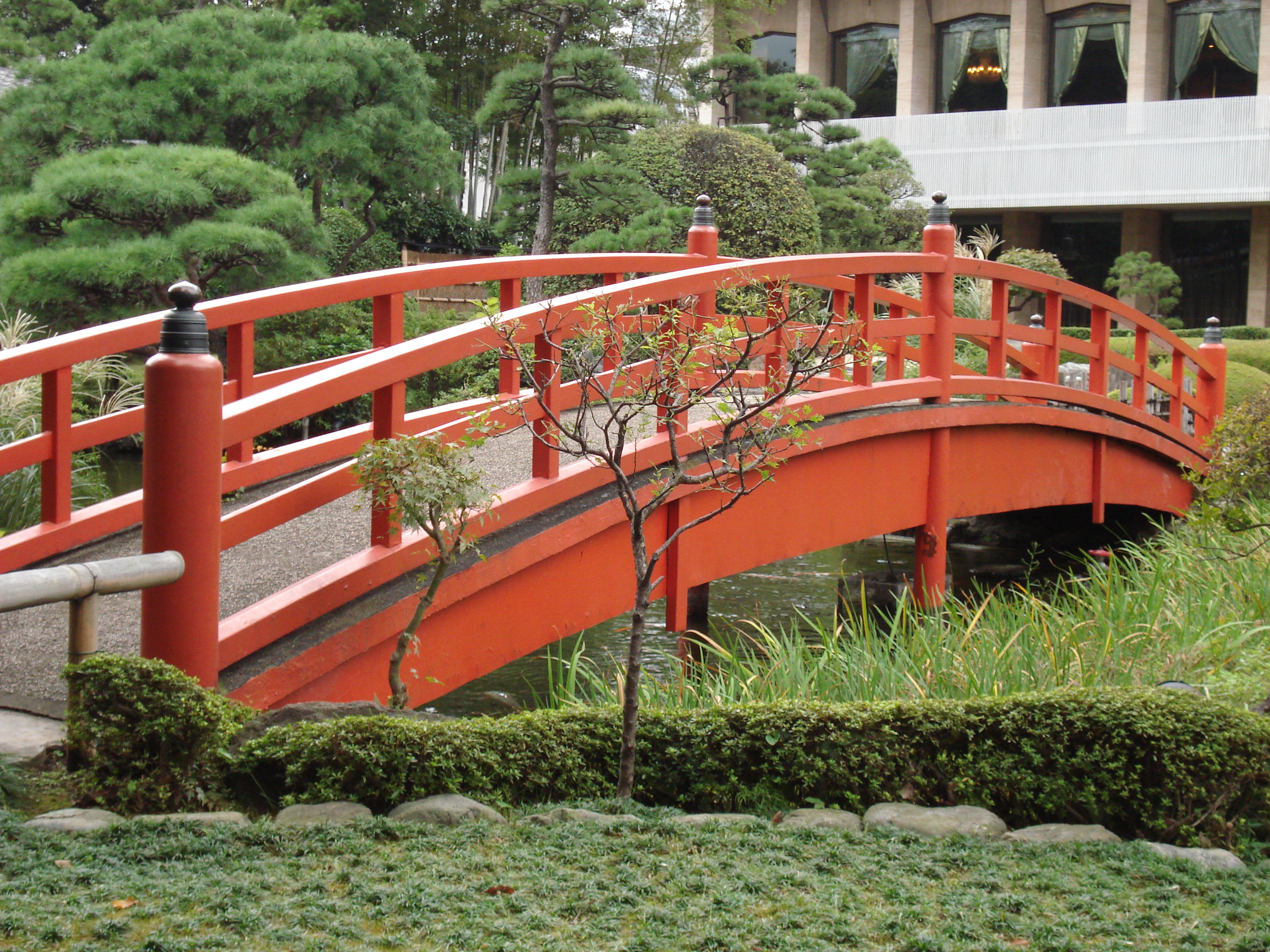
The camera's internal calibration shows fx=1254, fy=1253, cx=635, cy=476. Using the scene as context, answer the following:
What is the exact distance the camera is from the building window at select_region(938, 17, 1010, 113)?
24578mm

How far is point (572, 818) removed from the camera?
114 inches

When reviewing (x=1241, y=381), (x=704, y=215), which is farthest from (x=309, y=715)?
(x=1241, y=381)

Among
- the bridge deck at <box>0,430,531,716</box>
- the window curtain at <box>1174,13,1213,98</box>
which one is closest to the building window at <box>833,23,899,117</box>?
the window curtain at <box>1174,13,1213,98</box>

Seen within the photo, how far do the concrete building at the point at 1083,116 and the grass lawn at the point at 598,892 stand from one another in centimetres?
2131

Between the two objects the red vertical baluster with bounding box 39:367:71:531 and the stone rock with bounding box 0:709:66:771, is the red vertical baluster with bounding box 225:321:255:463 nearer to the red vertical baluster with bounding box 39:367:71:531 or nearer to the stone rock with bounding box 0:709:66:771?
the red vertical baluster with bounding box 39:367:71:531

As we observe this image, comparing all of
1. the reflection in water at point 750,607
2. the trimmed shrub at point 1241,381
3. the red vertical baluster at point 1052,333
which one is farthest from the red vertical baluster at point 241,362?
the trimmed shrub at point 1241,381

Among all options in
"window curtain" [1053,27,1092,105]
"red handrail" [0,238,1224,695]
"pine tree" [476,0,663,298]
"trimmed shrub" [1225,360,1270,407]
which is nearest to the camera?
"red handrail" [0,238,1224,695]

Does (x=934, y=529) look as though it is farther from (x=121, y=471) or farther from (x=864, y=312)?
(x=121, y=471)

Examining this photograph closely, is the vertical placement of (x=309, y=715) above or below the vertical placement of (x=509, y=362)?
below

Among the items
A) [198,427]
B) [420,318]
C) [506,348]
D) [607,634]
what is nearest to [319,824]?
[198,427]

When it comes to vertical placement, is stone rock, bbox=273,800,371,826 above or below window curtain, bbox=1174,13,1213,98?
below

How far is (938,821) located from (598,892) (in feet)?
3.21

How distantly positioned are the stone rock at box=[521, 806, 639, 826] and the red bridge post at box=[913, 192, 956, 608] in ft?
13.5

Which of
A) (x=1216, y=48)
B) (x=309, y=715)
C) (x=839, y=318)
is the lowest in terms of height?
(x=309, y=715)
